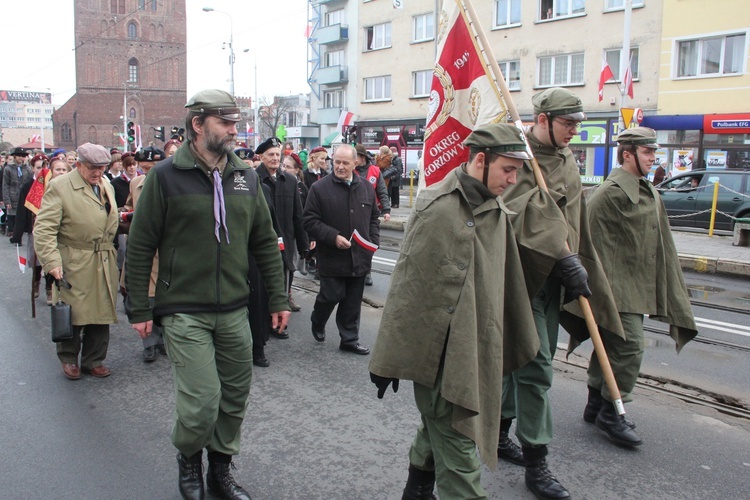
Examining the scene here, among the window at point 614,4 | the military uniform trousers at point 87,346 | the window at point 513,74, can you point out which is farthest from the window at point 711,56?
the military uniform trousers at point 87,346

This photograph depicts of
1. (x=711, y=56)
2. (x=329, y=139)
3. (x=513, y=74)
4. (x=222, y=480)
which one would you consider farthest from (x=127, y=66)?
(x=222, y=480)

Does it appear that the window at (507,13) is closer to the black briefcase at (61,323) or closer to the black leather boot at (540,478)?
the black briefcase at (61,323)

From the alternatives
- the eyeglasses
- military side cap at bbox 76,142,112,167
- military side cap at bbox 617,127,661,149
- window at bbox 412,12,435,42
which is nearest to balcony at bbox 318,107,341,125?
window at bbox 412,12,435,42

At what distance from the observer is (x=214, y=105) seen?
11.3 ft

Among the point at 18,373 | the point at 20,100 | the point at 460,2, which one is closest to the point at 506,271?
the point at 460,2

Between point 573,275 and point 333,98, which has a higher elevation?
point 333,98

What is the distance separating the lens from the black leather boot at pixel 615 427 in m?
4.31

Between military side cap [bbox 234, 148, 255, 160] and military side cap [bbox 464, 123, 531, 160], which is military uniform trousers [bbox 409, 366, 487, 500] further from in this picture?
military side cap [bbox 234, 148, 255, 160]

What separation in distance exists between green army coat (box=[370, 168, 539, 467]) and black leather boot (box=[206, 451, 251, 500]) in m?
1.12

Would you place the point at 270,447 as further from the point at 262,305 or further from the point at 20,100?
the point at 20,100

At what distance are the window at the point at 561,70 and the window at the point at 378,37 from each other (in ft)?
38.8

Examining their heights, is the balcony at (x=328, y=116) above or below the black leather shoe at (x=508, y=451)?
above

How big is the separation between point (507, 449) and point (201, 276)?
82.5 inches

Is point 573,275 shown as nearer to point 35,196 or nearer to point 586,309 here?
point 586,309
